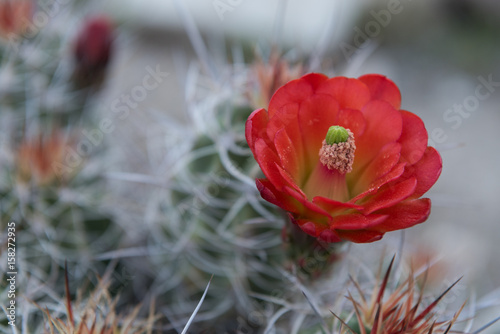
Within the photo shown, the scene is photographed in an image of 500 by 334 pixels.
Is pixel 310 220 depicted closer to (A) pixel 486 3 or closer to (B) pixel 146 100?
(B) pixel 146 100

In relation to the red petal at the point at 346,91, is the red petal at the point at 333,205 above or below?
below

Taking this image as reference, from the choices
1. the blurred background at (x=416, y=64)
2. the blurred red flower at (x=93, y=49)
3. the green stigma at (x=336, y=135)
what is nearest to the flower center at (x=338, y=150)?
the green stigma at (x=336, y=135)

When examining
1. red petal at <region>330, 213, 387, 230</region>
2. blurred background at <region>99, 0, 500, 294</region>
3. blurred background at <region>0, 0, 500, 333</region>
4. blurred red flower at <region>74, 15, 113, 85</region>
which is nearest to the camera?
red petal at <region>330, 213, 387, 230</region>

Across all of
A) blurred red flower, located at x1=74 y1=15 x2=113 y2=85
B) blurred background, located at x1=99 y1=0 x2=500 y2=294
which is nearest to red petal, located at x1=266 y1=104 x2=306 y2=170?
blurred red flower, located at x1=74 y1=15 x2=113 y2=85

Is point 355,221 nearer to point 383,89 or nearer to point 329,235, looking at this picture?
point 329,235

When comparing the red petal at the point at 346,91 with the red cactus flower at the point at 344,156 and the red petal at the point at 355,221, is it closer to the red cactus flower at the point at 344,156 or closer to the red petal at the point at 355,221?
the red cactus flower at the point at 344,156

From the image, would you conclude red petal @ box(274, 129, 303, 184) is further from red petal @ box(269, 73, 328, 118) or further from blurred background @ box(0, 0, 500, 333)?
blurred background @ box(0, 0, 500, 333)
